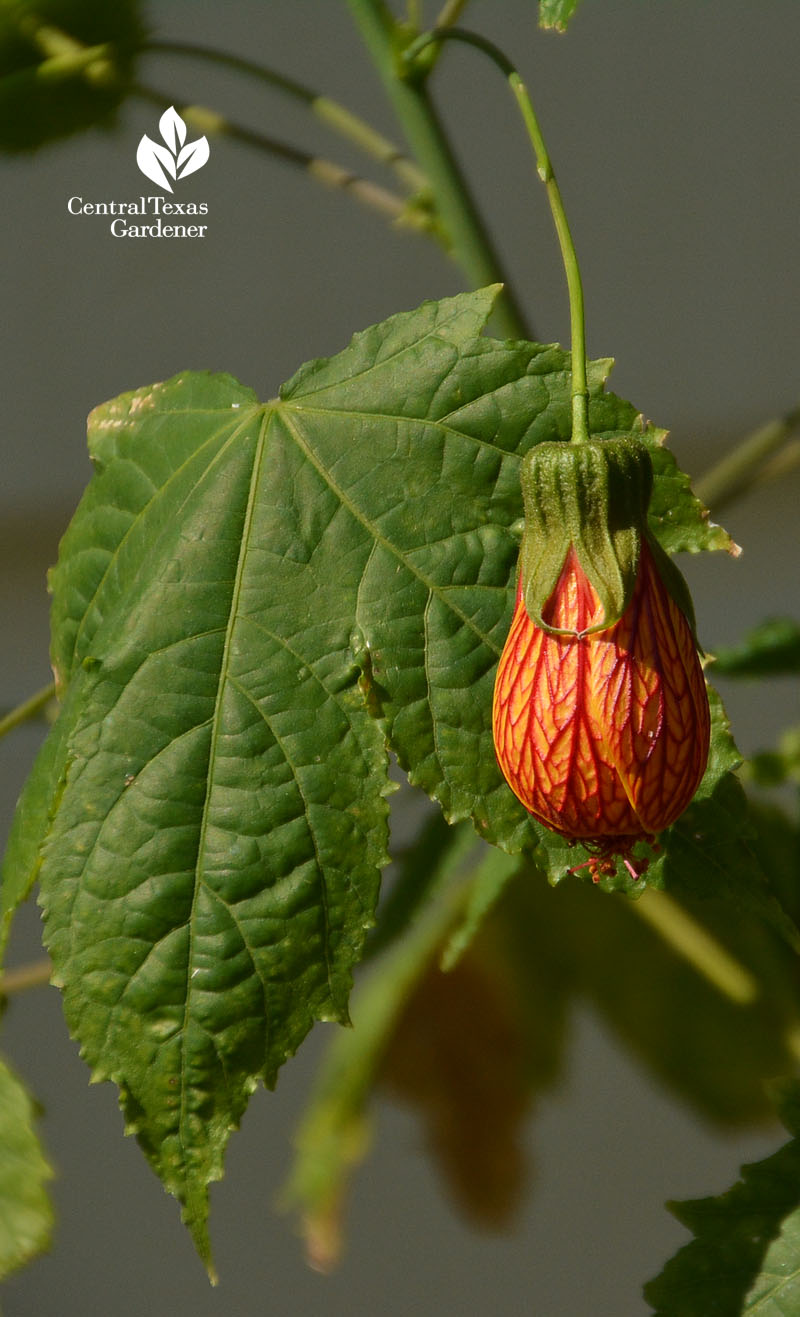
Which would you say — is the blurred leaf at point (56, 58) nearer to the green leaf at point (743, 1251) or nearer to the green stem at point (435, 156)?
the green stem at point (435, 156)

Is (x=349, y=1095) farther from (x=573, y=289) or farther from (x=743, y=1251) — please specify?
(x=573, y=289)

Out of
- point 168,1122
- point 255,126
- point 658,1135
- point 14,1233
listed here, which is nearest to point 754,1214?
point 168,1122

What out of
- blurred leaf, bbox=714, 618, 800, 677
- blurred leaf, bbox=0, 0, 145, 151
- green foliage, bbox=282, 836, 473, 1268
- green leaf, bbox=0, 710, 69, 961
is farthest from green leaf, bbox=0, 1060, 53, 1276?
blurred leaf, bbox=0, 0, 145, 151

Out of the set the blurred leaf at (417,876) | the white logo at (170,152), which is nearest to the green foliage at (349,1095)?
the blurred leaf at (417,876)

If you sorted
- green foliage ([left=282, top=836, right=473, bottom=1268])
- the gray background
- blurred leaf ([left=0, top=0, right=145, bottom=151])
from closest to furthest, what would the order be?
blurred leaf ([left=0, top=0, right=145, bottom=151]) → green foliage ([left=282, top=836, right=473, bottom=1268]) → the gray background

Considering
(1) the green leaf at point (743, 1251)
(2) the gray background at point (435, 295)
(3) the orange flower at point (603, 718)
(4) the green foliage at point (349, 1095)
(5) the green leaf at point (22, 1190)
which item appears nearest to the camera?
(3) the orange flower at point (603, 718)

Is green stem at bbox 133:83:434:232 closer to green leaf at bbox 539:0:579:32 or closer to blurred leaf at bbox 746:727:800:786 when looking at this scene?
green leaf at bbox 539:0:579:32

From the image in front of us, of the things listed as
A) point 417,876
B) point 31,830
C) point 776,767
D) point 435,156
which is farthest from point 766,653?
point 31,830
